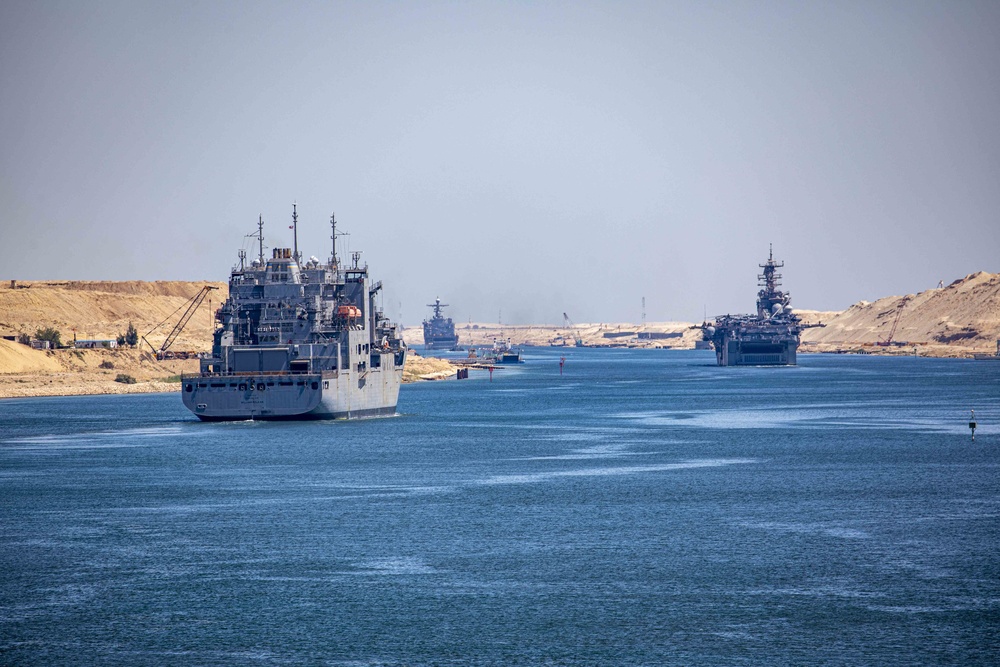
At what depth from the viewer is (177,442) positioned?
84.6 metres

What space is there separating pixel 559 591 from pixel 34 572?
18410 millimetres

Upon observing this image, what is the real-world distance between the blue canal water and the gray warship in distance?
2904 mm

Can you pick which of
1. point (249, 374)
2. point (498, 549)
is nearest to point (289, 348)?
point (249, 374)

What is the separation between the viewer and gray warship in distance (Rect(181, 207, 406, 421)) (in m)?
90.1

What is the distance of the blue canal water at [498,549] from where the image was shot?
33.5 m

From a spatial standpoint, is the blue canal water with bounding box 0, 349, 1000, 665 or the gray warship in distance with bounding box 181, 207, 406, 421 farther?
the gray warship in distance with bounding box 181, 207, 406, 421

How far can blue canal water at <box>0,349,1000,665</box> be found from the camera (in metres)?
33.5

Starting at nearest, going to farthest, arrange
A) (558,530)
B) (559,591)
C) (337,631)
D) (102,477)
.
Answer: (337,631)
(559,591)
(558,530)
(102,477)

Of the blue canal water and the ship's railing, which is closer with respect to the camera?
the blue canal water

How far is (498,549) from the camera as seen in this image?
149 ft

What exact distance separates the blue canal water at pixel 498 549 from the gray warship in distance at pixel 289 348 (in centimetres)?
290

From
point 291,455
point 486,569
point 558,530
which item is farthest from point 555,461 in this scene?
point 486,569

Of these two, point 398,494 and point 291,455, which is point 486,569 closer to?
point 398,494

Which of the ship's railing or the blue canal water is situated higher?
the ship's railing
